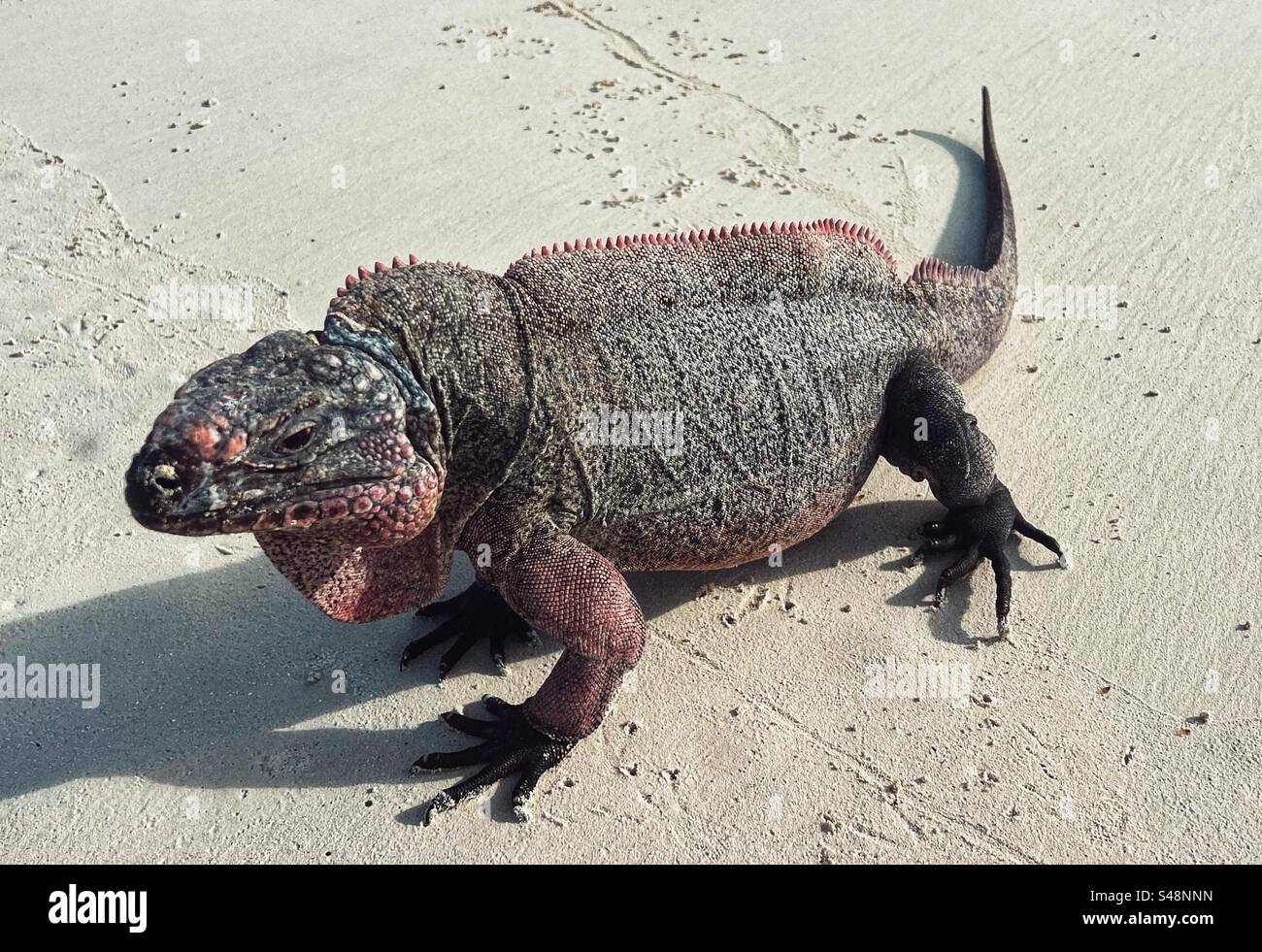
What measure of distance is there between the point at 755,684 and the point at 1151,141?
15.9 feet

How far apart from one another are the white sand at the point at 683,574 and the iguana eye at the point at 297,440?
134 cm

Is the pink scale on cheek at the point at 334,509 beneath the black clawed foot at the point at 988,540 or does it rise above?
above

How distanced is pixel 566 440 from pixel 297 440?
3.04 feet

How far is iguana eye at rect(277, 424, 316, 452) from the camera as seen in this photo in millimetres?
2879

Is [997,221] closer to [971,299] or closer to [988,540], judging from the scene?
[971,299]

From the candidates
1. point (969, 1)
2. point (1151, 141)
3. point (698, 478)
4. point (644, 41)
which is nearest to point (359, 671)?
point (698, 478)

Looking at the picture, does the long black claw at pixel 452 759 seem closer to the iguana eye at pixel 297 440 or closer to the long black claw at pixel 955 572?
the iguana eye at pixel 297 440

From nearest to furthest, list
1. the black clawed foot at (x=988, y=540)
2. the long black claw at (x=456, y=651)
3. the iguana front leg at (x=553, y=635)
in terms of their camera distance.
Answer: the iguana front leg at (x=553, y=635), the long black claw at (x=456, y=651), the black clawed foot at (x=988, y=540)

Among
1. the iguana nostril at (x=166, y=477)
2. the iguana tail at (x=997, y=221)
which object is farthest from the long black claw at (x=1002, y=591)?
the iguana nostril at (x=166, y=477)

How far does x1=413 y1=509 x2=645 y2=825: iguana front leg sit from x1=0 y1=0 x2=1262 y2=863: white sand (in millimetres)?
162

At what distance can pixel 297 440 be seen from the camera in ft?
9.53

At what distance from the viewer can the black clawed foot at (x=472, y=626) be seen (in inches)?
160

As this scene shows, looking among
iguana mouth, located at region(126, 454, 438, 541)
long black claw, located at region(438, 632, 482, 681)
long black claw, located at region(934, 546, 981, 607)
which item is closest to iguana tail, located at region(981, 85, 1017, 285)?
long black claw, located at region(934, 546, 981, 607)

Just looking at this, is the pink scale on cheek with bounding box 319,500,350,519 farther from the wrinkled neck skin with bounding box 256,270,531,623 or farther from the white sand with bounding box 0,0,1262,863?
the white sand with bounding box 0,0,1262,863
